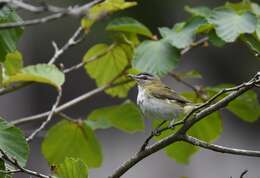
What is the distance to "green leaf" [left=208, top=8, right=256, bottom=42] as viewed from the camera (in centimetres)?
286

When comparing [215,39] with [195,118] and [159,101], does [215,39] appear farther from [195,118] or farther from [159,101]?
[195,118]

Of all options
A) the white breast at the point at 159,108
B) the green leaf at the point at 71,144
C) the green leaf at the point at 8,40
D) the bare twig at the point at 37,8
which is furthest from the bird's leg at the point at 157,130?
Answer: the bare twig at the point at 37,8

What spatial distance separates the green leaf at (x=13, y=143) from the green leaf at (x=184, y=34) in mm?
819

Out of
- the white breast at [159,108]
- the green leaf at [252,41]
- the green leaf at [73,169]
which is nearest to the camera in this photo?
the green leaf at [73,169]

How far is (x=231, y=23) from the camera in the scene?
115 inches

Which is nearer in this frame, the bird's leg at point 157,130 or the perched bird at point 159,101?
the bird's leg at point 157,130

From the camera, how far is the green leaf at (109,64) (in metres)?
3.40

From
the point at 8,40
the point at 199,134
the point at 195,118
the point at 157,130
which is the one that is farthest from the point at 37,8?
the point at 199,134

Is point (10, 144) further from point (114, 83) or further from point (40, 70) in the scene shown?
point (114, 83)

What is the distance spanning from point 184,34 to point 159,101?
33 centimetres

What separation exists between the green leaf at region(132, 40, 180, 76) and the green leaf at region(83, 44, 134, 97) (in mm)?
253

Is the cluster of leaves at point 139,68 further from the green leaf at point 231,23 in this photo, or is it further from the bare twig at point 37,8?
the bare twig at point 37,8

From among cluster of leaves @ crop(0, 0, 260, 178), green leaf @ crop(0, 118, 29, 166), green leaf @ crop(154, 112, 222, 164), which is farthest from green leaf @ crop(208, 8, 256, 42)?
green leaf @ crop(0, 118, 29, 166)

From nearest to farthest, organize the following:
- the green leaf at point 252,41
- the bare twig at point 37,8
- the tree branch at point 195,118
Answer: the bare twig at point 37,8 → the tree branch at point 195,118 → the green leaf at point 252,41
